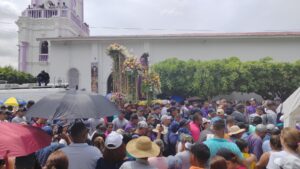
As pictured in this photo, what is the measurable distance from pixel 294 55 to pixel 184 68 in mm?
10863

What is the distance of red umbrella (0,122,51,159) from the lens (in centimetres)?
343

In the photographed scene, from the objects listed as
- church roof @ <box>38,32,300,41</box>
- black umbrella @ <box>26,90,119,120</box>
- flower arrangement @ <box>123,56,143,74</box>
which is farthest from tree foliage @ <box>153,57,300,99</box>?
black umbrella @ <box>26,90,119,120</box>

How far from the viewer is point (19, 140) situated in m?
3.69

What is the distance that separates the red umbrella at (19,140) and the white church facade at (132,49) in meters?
32.3

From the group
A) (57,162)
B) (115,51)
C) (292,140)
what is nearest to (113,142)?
(57,162)

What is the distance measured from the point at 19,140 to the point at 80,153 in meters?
1.04

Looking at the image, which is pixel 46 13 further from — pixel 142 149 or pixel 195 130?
pixel 142 149

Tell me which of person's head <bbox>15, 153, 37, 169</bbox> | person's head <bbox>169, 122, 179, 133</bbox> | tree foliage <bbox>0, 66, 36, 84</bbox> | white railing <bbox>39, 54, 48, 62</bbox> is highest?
white railing <bbox>39, 54, 48, 62</bbox>

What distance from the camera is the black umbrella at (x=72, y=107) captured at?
5.63 meters

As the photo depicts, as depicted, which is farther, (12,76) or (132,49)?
(132,49)

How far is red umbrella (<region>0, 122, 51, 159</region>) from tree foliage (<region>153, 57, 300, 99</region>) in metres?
29.2

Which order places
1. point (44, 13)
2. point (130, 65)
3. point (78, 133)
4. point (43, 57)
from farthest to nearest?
point (44, 13) → point (43, 57) → point (130, 65) → point (78, 133)

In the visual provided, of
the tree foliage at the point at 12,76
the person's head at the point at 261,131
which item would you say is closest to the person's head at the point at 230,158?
the person's head at the point at 261,131

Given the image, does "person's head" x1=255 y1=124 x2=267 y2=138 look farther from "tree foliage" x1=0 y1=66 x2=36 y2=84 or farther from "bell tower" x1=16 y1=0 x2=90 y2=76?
"bell tower" x1=16 y1=0 x2=90 y2=76
